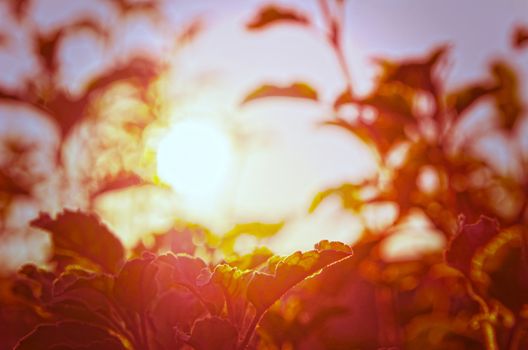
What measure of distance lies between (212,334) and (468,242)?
23.2 inches

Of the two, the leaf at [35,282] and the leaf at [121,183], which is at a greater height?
the leaf at [121,183]

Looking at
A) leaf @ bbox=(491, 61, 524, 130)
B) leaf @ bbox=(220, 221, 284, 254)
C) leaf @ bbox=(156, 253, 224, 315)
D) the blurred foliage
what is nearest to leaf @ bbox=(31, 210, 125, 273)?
the blurred foliage

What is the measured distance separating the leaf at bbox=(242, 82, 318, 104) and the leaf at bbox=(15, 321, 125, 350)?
1.14 m

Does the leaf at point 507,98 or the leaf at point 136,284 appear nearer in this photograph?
the leaf at point 136,284

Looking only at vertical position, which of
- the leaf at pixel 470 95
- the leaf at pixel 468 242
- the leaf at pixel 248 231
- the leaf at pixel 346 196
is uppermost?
the leaf at pixel 470 95

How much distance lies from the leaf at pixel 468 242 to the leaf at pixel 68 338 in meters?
0.73

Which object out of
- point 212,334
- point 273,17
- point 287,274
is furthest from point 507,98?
point 212,334

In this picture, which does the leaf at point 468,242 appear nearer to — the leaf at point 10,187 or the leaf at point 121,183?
the leaf at point 121,183

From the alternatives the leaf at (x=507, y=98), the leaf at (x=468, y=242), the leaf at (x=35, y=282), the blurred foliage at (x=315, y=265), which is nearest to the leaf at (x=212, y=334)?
the blurred foliage at (x=315, y=265)

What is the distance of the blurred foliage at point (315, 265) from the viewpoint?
3.82ft

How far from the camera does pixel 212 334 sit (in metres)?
1.08

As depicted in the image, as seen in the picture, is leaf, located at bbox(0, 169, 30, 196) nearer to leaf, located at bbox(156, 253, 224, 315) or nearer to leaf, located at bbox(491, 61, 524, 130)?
leaf, located at bbox(156, 253, 224, 315)

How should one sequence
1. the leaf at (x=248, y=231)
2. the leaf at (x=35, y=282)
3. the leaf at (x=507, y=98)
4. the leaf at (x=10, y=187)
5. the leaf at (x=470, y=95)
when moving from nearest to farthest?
the leaf at (x=35, y=282) < the leaf at (x=248, y=231) < the leaf at (x=470, y=95) < the leaf at (x=10, y=187) < the leaf at (x=507, y=98)

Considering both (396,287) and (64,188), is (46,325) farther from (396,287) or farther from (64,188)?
(64,188)
